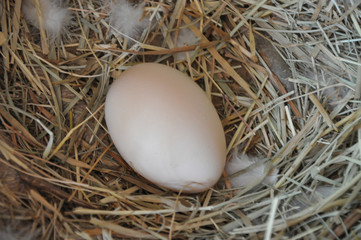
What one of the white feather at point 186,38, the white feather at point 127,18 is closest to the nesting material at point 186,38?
the white feather at point 186,38

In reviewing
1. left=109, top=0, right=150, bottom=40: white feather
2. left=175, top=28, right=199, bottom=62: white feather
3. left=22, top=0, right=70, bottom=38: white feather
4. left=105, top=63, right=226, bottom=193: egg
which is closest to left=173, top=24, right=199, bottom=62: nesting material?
left=175, top=28, right=199, bottom=62: white feather

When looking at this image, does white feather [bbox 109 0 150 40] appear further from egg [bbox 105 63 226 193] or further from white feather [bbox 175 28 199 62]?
egg [bbox 105 63 226 193]

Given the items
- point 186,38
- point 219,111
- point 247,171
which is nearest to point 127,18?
point 186,38

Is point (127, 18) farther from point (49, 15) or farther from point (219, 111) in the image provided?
point (219, 111)

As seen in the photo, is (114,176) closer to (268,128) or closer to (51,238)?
(51,238)

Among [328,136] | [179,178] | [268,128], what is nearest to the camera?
[179,178]

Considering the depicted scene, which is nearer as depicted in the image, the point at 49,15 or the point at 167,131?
the point at 167,131

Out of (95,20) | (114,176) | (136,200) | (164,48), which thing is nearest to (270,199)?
(136,200)

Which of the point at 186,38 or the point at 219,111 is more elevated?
the point at 186,38
